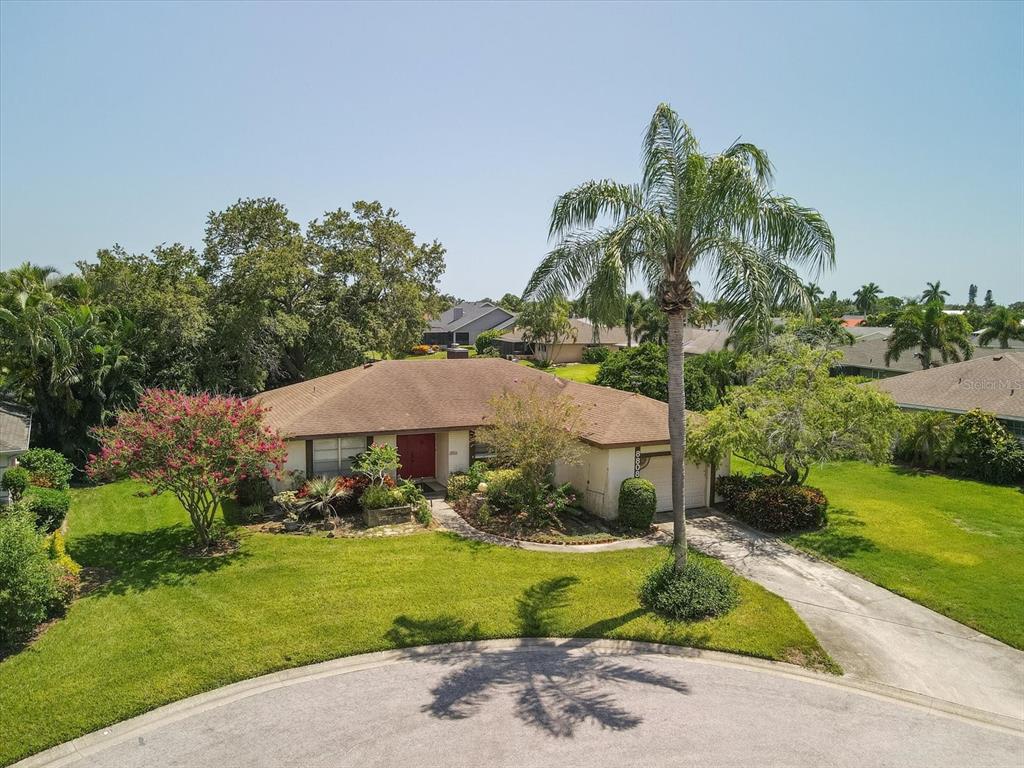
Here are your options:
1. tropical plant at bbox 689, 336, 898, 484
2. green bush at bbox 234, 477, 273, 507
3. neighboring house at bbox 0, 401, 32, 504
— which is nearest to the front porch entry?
green bush at bbox 234, 477, 273, 507

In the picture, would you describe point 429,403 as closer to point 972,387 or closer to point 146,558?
point 146,558

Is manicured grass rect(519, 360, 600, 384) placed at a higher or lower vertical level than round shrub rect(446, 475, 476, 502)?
higher

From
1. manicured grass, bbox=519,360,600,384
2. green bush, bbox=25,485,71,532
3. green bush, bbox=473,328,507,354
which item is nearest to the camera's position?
green bush, bbox=25,485,71,532

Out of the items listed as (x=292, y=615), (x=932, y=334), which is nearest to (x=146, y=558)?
(x=292, y=615)

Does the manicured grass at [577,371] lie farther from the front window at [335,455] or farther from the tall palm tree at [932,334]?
the front window at [335,455]

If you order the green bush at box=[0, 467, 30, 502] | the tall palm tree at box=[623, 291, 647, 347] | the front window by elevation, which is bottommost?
the green bush at box=[0, 467, 30, 502]

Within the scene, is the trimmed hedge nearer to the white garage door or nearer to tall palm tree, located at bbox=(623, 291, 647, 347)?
the white garage door

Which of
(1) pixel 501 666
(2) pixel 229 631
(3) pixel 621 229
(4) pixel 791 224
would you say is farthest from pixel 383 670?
(4) pixel 791 224
